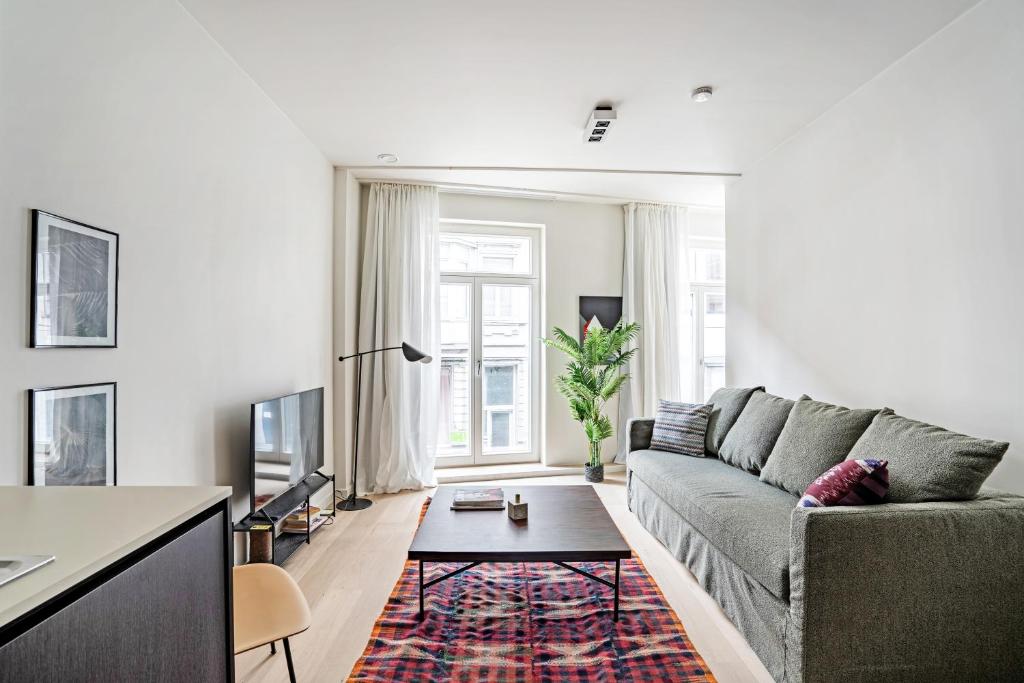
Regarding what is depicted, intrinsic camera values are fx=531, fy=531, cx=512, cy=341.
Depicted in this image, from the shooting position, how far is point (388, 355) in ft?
14.5

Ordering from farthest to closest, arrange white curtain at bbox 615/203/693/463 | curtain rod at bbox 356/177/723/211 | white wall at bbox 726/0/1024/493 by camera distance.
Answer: white curtain at bbox 615/203/693/463 < curtain rod at bbox 356/177/723/211 < white wall at bbox 726/0/1024/493

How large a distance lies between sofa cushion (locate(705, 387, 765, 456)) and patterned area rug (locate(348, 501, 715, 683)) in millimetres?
1164

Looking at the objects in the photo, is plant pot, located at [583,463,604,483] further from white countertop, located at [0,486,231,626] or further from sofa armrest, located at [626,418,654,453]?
white countertop, located at [0,486,231,626]

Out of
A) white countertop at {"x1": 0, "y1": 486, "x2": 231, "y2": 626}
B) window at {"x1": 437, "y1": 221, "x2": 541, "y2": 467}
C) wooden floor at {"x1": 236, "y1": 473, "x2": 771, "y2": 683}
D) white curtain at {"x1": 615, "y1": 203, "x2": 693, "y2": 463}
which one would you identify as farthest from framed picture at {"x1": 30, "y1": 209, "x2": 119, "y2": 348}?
white curtain at {"x1": 615, "y1": 203, "x2": 693, "y2": 463}

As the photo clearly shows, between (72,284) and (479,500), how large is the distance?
74.3 inches

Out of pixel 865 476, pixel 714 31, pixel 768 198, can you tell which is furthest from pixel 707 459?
pixel 714 31

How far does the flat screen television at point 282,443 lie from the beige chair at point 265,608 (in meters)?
0.89

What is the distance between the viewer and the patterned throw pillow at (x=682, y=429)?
3.60m

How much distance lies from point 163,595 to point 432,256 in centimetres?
385

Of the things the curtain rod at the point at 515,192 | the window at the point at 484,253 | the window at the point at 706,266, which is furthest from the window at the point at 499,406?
the window at the point at 706,266

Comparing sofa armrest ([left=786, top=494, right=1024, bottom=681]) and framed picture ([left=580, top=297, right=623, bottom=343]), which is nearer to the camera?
sofa armrest ([left=786, top=494, right=1024, bottom=681])

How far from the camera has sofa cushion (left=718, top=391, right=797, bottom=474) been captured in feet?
9.98

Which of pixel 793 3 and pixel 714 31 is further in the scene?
pixel 714 31

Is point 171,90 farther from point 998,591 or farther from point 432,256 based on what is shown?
point 998,591
